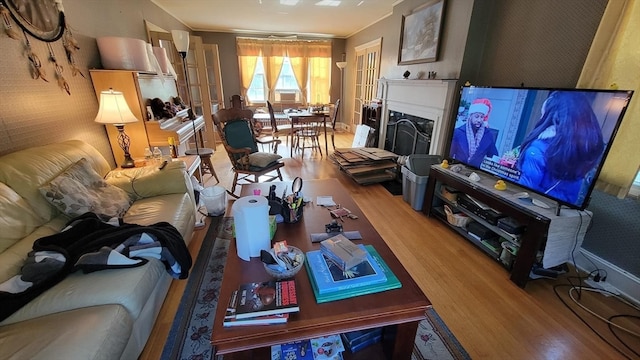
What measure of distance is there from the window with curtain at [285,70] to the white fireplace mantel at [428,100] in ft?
10.9

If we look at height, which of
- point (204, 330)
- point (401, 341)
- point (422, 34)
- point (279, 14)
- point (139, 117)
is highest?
point (279, 14)

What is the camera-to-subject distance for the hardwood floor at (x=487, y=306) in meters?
1.35

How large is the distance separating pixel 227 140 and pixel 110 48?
4.37 ft

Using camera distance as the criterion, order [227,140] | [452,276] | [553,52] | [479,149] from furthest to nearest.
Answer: [227,140], [479,149], [553,52], [452,276]

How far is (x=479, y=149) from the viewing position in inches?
85.7

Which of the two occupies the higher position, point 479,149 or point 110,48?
point 110,48

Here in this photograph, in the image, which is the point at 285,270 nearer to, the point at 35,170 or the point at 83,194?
the point at 83,194

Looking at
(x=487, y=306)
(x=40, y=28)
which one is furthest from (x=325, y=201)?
(x=40, y=28)

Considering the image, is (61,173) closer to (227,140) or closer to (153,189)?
(153,189)

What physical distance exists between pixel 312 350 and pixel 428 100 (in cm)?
292

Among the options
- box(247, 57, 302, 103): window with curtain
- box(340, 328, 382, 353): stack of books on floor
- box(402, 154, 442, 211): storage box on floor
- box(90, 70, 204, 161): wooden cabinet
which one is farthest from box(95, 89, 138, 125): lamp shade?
box(247, 57, 302, 103): window with curtain

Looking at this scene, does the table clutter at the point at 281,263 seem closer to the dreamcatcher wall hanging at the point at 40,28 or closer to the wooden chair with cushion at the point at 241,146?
the wooden chair with cushion at the point at 241,146

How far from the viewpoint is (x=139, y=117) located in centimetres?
265

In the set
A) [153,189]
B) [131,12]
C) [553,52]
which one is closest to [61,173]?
[153,189]
